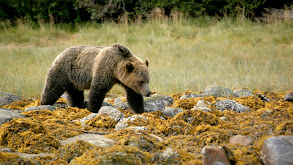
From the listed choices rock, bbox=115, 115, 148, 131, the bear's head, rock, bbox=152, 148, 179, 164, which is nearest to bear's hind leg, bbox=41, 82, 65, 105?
the bear's head

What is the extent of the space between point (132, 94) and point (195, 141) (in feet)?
7.56

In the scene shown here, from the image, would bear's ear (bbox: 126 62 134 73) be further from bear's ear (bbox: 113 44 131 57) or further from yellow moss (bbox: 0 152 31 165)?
yellow moss (bbox: 0 152 31 165)

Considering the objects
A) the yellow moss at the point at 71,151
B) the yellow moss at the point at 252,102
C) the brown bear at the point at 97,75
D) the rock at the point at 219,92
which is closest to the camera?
the yellow moss at the point at 71,151

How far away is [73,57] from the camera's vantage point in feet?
20.7

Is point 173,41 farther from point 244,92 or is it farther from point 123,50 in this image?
point 123,50

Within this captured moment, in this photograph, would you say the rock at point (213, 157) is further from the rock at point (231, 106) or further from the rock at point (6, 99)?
the rock at point (6, 99)

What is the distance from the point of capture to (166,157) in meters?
3.21

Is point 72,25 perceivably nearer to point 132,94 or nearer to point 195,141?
point 132,94

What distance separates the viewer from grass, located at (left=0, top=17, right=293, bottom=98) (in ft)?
25.4

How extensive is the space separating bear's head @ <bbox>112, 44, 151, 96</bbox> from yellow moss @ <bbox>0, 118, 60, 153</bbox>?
1.91 meters

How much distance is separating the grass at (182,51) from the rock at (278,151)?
13.5 feet

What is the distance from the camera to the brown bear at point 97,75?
565 cm

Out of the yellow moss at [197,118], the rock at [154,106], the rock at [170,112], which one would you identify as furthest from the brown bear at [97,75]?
the yellow moss at [197,118]

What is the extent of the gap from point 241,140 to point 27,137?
8.11ft
